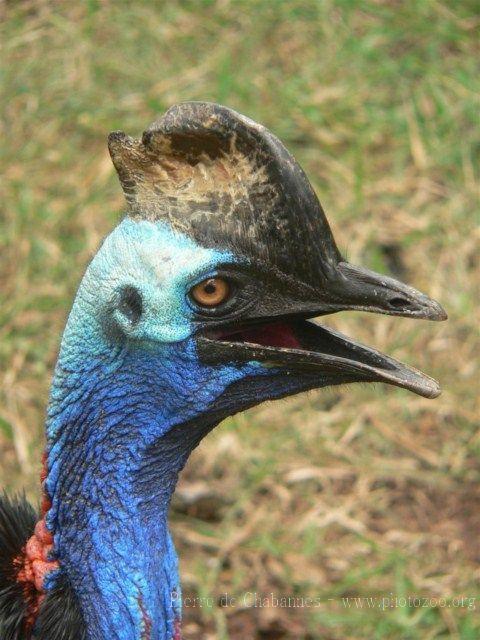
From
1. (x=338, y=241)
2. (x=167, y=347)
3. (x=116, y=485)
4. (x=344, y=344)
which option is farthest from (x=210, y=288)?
(x=338, y=241)

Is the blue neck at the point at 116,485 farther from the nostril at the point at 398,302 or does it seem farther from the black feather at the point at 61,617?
the nostril at the point at 398,302

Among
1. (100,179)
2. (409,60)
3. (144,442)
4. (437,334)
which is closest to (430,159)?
(409,60)

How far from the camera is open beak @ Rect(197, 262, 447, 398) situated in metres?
2.07

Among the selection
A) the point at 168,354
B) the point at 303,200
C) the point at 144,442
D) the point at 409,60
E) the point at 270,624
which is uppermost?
the point at 409,60

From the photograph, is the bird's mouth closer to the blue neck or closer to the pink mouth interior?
the pink mouth interior

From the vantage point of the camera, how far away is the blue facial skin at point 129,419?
205 centimetres

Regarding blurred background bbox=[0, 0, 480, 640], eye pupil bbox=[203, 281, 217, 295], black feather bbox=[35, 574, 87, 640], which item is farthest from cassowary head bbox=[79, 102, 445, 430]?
blurred background bbox=[0, 0, 480, 640]

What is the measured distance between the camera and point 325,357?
2.10 metres

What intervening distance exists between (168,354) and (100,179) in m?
2.93

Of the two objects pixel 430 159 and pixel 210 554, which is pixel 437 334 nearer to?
pixel 430 159

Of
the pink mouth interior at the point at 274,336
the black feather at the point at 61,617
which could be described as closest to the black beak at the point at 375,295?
the pink mouth interior at the point at 274,336

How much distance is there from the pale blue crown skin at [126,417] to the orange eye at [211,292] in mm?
19

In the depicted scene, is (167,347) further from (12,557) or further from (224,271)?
(12,557)

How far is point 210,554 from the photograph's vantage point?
12.8 ft
